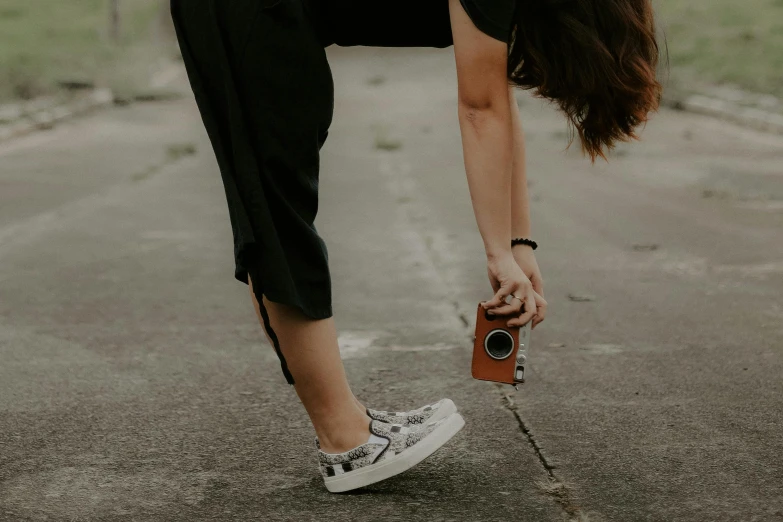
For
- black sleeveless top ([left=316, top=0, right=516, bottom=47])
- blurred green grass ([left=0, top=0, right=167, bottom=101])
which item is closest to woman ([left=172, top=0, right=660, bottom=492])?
black sleeveless top ([left=316, top=0, right=516, bottom=47])

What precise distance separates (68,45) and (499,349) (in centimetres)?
2490

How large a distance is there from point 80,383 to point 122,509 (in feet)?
4.18

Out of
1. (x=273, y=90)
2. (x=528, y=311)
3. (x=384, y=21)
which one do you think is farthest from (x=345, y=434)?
(x=384, y=21)

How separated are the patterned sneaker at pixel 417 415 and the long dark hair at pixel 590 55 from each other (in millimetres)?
838

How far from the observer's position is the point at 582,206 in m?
8.36

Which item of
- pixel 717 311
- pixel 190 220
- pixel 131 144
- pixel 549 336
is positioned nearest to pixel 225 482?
pixel 549 336

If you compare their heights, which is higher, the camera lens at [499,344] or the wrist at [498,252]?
the wrist at [498,252]

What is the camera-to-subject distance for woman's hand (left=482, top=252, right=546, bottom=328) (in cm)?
252

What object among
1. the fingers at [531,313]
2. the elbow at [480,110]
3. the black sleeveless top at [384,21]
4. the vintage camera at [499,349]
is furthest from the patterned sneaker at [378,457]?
the black sleeveless top at [384,21]

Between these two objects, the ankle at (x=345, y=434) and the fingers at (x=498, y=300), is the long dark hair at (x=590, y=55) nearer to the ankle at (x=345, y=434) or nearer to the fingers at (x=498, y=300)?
the fingers at (x=498, y=300)

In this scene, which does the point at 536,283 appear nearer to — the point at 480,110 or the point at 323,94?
the point at 480,110

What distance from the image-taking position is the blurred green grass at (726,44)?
19.0m

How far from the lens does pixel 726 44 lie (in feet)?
74.8

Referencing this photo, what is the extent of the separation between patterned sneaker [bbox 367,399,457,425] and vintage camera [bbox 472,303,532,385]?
270 millimetres
